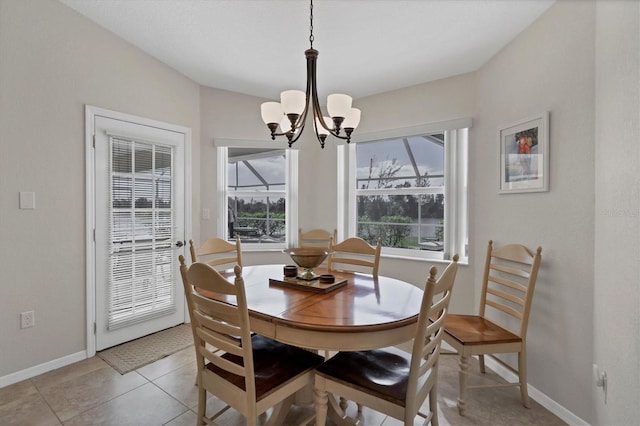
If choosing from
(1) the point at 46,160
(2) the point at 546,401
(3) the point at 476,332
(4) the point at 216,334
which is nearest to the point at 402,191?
(3) the point at 476,332

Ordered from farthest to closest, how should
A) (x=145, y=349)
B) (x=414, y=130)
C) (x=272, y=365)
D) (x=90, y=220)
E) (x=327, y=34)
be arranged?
(x=414, y=130) < (x=145, y=349) < (x=90, y=220) < (x=327, y=34) < (x=272, y=365)

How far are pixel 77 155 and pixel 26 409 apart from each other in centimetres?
177

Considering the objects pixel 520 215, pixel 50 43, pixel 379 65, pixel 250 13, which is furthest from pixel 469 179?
pixel 50 43

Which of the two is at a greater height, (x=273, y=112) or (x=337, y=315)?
(x=273, y=112)

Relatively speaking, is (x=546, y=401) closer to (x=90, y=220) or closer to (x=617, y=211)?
(x=617, y=211)

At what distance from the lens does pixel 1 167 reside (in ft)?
6.92

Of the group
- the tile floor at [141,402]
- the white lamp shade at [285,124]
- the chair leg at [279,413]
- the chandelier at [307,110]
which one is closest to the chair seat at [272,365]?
the chair leg at [279,413]

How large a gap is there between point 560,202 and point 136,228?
3365 mm

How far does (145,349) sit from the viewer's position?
8.82 ft

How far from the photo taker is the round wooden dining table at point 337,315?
1.31 metres

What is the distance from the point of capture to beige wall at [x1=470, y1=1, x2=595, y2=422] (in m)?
1.77

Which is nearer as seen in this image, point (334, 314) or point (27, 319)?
point (334, 314)

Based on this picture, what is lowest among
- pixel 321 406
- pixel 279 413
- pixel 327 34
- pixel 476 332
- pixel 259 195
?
pixel 279 413

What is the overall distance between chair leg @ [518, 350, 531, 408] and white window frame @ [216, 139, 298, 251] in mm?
2494
